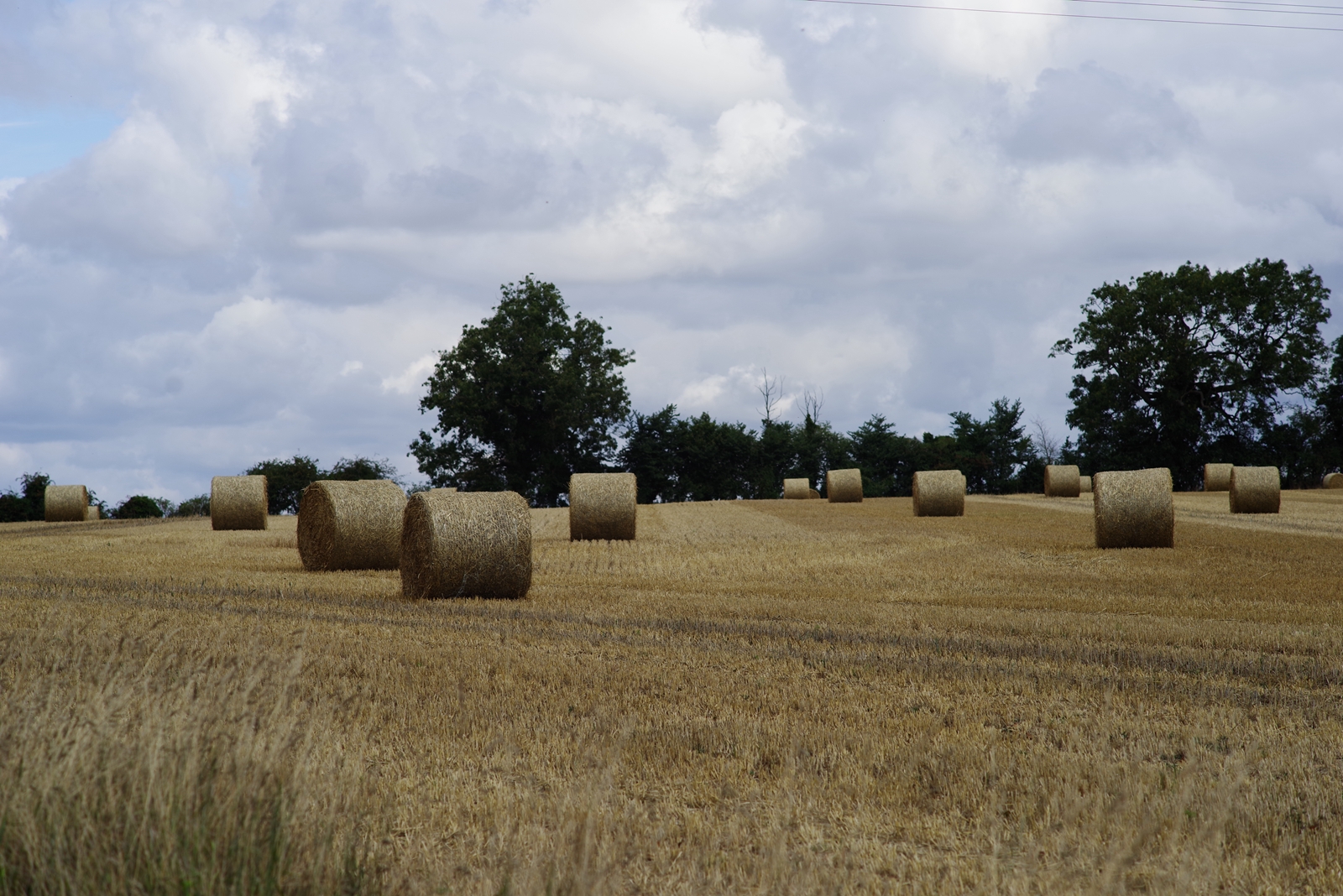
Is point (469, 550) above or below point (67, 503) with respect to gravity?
below

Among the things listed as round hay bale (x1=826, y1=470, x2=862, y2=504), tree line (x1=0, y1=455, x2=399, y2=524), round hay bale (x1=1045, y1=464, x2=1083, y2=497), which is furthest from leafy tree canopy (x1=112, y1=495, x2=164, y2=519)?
round hay bale (x1=1045, y1=464, x2=1083, y2=497)

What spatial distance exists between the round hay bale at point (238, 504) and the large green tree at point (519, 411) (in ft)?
75.8

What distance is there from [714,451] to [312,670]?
178 feet

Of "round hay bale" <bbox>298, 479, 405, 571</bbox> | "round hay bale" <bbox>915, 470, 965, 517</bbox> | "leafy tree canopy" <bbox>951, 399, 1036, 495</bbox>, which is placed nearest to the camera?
"round hay bale" <bbox>298, 479, 405, 571</bbox>

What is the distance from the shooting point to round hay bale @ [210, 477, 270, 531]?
89.4ft

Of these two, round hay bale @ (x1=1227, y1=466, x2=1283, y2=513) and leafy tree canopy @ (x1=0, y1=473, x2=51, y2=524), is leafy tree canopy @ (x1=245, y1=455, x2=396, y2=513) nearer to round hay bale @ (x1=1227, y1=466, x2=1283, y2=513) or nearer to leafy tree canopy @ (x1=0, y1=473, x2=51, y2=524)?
leafy tree canopy @ (x1=0, y1=473, x2=51, y2=524)

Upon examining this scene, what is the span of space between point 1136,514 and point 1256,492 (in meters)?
12.8

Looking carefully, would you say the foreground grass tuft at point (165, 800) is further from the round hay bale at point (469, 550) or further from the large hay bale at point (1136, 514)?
the large hay bale at point (1136, 514)

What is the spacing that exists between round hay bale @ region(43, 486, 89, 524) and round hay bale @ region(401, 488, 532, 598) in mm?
27953

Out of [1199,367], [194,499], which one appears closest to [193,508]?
[194,499]

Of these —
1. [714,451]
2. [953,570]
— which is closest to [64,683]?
[953,570]

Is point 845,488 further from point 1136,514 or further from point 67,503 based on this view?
point 67,503

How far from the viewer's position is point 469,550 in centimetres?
1245

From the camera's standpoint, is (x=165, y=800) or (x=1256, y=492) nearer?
(x=165, y=800)
